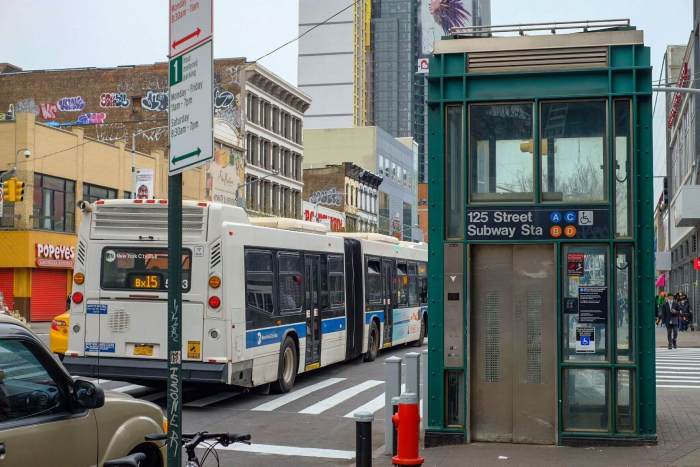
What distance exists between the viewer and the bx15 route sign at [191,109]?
5.16 metres

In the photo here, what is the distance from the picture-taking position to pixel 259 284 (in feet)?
50.3

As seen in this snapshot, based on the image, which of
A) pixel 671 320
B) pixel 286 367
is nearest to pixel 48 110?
pixel 671 320

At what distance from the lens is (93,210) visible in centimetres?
1492

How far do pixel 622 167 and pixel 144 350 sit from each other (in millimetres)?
7678

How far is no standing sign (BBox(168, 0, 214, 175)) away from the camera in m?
5.17

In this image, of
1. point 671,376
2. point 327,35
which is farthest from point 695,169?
point 327,35

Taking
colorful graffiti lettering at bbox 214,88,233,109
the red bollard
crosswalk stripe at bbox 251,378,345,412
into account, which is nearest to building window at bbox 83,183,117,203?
colorful graffiti lettering at bbox 214,88,233,109

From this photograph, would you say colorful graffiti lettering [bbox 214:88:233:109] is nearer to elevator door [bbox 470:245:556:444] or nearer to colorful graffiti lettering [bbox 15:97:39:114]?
colorful graffiti lettering [bbox 15:97:39:114]

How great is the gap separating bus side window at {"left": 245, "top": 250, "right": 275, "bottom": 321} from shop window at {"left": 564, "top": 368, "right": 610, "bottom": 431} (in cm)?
593

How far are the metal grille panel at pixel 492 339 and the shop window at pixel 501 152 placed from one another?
45.6 inches

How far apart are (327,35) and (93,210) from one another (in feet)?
464

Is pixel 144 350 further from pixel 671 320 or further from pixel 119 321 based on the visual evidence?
pixel 671 320

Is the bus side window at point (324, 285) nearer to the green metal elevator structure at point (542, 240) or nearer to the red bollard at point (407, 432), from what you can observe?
the green metal elevator structure at point (542, 240)

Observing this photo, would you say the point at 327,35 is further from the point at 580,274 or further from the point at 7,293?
the point at 580,274
